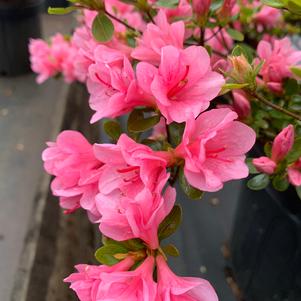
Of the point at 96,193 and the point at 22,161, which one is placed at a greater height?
the point at 96,193

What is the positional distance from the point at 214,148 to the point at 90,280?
18 centimetres

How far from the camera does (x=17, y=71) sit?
2637 mm

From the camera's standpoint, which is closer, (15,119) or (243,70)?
(243,70)

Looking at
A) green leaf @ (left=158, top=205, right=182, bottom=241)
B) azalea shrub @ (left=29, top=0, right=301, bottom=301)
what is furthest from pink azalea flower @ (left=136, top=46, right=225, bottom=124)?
green leaf @ (left=158, top=205, right=182, bottom=241)

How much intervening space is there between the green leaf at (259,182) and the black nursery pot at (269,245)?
173 millimetres

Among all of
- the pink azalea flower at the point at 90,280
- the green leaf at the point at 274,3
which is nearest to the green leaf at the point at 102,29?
the green leaf at the point at 274,3

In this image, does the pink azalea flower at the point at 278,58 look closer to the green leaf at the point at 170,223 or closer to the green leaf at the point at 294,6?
the green leaf at the point at 294,6

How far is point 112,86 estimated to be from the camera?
496 millimetres

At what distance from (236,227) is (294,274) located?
0.26m

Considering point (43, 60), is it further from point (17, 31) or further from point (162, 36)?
point (17, 31)

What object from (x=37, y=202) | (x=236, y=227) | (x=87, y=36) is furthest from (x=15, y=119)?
(x=87, y=36)

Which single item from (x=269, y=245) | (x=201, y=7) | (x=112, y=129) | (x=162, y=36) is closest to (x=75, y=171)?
(x=112, y=129)

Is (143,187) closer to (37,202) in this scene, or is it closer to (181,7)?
(181,7)

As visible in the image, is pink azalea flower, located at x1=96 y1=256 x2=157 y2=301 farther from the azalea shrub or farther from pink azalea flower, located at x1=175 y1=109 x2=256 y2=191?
pink azalea flower, located at x1=175 y1=109 x2=256 y2=191
